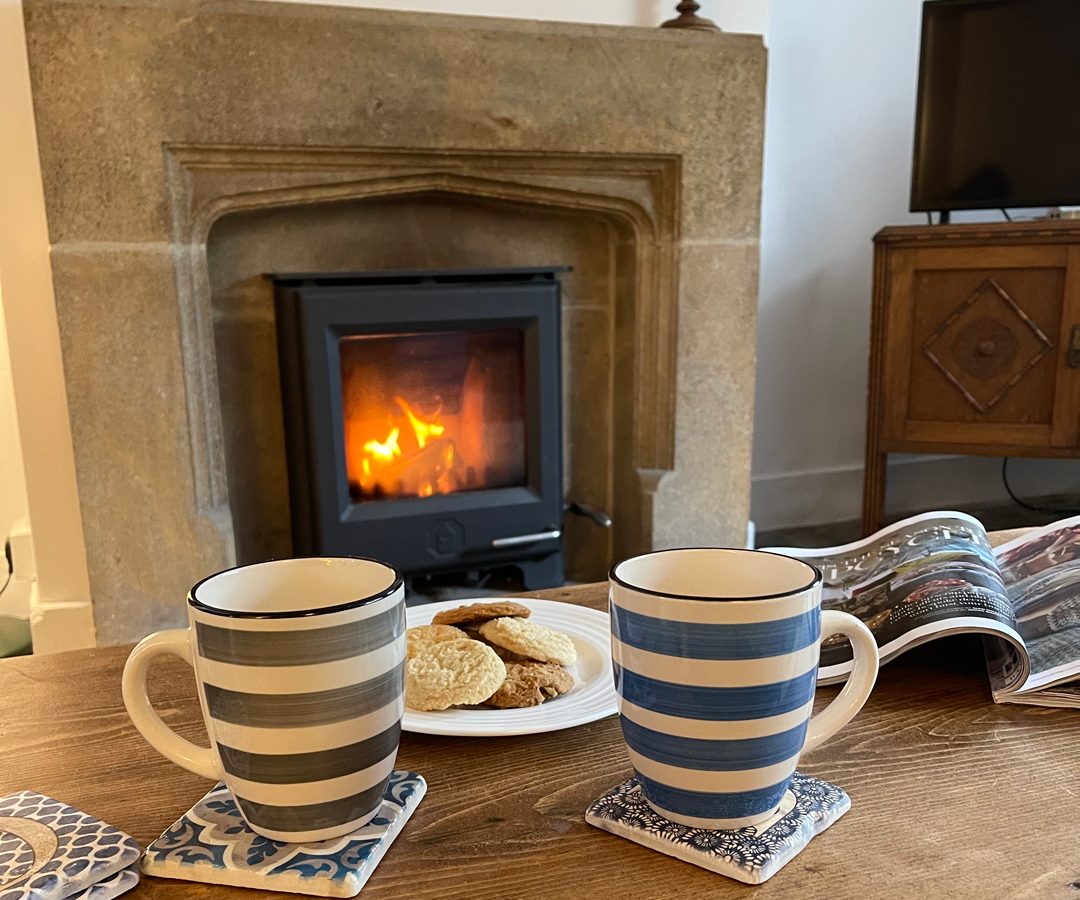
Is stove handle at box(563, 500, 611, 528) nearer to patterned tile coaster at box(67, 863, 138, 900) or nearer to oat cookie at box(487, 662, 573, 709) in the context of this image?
oat cookie at box(487, 662, 573, 709)

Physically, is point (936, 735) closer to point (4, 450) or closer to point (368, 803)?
point (368, 803)

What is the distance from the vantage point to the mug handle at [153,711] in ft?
1.46

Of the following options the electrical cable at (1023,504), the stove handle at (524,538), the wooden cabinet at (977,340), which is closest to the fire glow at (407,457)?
the stove handle at (524,538)

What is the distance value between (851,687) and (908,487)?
252cm

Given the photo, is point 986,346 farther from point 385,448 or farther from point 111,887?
point 111,887

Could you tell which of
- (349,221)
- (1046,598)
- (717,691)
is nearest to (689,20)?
(349,221)

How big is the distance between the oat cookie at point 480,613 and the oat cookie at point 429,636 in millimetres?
18

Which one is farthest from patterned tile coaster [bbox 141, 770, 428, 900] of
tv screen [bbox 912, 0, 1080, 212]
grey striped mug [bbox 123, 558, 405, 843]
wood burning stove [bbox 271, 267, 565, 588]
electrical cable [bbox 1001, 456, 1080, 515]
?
electrical cable [bbox 1001, 456, 1080, 515]

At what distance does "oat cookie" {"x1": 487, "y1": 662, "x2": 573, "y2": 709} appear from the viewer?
1.90 feet

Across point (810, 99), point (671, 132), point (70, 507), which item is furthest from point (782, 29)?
point (70, 507)

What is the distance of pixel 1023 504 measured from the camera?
2816 mm

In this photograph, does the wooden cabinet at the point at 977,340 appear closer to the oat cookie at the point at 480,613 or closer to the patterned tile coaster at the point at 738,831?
the oat cookie at the point at 480,613

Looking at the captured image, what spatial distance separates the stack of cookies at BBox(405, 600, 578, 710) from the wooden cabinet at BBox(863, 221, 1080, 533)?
1733 millimetres

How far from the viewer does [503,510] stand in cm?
188
